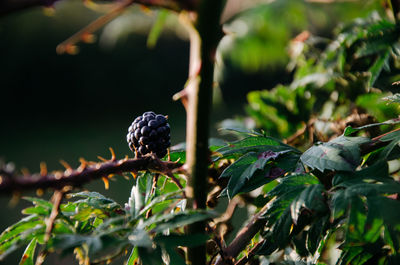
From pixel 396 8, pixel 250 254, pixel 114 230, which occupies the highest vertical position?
pixel 396 8

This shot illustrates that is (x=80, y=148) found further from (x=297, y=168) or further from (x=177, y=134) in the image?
(x=297, y=168)

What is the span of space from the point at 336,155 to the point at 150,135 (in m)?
0.21

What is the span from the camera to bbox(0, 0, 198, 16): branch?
0.22 meters

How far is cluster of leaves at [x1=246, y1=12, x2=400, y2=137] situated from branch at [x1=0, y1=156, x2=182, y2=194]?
358 millimetres

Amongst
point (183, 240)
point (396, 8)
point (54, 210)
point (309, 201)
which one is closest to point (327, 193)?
point (309, 201)

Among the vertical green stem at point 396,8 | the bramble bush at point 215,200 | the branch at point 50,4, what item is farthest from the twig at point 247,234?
the vertical green stem at point 396,8

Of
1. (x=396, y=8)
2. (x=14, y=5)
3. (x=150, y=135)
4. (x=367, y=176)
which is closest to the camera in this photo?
(x=14, y=5)

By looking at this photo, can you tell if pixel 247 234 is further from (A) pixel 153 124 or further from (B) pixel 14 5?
(B) pixel 14 5

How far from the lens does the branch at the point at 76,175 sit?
0.26 meters

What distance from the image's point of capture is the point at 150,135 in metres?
0.44

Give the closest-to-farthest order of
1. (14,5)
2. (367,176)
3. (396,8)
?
(14,5)
(367,176)
(396,8)

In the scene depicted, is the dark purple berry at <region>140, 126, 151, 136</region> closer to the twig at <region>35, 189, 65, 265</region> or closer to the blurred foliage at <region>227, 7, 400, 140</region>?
the twig at <region>35, 189, 65, 265</region>

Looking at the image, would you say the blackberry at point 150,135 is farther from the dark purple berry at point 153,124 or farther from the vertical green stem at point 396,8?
the vertical green stem at point 396,8

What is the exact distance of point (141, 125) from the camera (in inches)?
18.2
